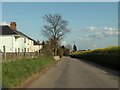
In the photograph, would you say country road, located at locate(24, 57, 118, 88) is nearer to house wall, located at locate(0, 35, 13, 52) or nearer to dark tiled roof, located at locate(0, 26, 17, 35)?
house wall, located at locate(0, 35, 13, 52)

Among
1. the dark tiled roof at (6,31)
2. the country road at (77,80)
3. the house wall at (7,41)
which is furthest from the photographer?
the dark tiled roof at (6,31)

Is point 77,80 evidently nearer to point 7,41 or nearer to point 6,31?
point 7,41

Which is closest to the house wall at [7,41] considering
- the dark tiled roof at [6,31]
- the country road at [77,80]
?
the dark tiled roof at [6,31]

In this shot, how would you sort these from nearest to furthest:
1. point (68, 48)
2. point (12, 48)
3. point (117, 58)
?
point (117, 58) < point (12, 48) < point (68, 48)

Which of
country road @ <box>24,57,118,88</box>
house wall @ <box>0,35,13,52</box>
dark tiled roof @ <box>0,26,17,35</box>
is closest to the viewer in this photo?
country road @ <box>24,57,118,88</box>

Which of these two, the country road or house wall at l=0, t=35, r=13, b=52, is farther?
house wall at l=0, t=35, r=13, b=52

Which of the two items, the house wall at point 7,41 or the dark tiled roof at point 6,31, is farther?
the dark tiled roof at point 6,31

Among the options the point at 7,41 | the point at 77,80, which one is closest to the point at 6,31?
the point at 7,41

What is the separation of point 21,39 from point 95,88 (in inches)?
2210

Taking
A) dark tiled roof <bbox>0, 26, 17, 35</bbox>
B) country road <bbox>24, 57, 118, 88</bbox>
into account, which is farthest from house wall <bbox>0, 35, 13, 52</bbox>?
country road <bbox>24, 57, 118, 88</bbox>

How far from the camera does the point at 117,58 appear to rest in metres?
34.1

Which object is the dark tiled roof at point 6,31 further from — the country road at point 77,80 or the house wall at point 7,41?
the country road at point 77,80

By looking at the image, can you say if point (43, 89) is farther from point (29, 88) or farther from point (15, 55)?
point (15, 55)

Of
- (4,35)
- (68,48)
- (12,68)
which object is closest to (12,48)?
(4,35)
